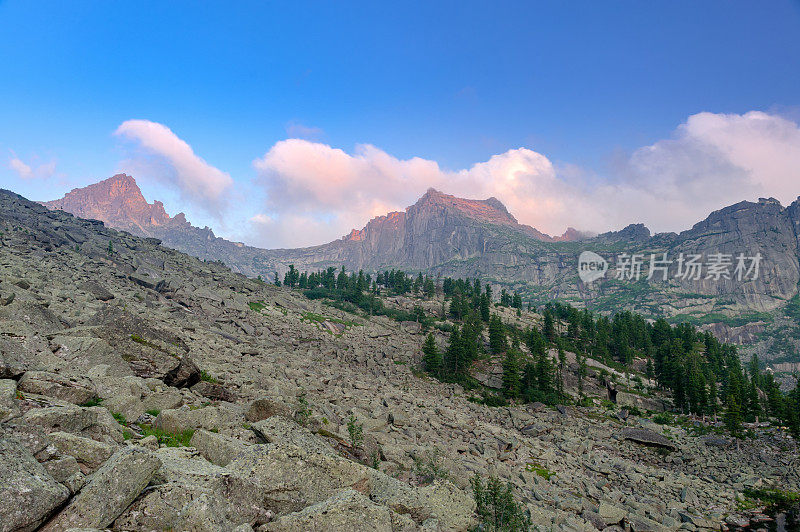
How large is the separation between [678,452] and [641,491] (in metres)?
23.4

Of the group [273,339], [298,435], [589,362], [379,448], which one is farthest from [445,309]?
[298,435]

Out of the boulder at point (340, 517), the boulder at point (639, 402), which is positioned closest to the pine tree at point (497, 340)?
the boulder at point (639, 402)

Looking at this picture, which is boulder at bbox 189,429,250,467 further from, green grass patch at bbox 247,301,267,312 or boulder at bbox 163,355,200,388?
green grass patch at bbox 247,301,267,312

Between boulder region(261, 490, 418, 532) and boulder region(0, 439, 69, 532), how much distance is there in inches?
165

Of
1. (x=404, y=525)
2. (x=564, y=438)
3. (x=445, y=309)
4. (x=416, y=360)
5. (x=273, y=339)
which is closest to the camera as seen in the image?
(x=404, y=525)

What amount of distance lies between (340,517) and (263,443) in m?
5.58

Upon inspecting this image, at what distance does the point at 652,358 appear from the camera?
12475 cm

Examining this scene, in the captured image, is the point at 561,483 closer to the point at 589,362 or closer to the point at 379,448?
the point at 379,448

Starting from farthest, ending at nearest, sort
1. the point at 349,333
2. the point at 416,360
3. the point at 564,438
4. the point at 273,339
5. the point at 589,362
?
the point at 589,362, the point at 349,333, the point at 416,360, the point at 273,339, the point at 564,438

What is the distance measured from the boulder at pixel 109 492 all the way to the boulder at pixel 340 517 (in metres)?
2.99

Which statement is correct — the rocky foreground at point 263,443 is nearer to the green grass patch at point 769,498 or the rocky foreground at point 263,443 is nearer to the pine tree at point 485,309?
the green grass patch at point 769,498

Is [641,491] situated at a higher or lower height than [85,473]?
lower

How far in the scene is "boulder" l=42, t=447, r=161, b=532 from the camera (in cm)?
668

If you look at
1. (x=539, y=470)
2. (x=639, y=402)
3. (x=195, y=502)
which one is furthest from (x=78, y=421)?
(x=639, y=402)
